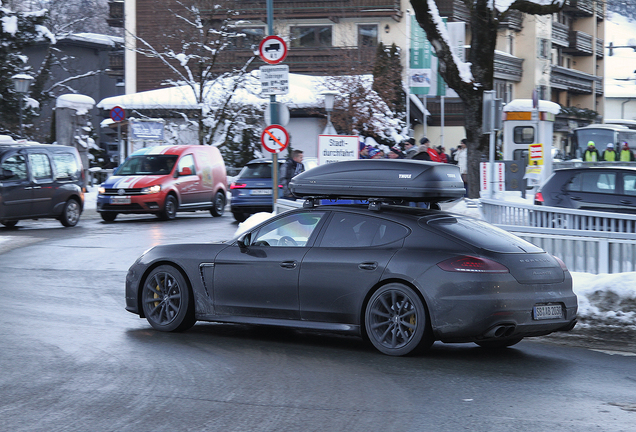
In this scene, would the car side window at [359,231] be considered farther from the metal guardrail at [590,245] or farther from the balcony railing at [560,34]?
the balcony railing at [560,34]

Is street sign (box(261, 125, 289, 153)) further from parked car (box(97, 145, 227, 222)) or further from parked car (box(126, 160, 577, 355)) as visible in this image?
parked car (box(126, 160, 577, 355))

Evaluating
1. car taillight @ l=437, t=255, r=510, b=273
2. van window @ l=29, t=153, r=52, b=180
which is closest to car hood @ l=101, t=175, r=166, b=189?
van window @ l=29, t=153, r=52, b=180

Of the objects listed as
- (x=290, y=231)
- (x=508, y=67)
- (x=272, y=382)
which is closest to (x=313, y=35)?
(x=508, y=67)

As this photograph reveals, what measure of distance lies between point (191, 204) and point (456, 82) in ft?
24.8

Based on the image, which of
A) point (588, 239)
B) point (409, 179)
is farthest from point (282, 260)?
point (588, 239)

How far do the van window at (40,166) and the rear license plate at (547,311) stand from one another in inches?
600

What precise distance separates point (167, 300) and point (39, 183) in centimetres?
1262

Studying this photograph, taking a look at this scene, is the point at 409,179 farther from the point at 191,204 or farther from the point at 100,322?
the point at 191,204

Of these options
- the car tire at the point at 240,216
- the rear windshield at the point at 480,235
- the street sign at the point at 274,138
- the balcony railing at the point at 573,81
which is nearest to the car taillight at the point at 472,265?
the rear windshield at the point at 480,235

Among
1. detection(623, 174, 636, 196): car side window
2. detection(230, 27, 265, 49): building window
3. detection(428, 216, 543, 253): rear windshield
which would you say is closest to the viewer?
detection(428, 216, 543, 253): rear windshield

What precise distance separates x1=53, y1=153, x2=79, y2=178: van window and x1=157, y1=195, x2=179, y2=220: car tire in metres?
2.47

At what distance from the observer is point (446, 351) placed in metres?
7.96

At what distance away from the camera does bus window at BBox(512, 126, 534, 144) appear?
31844 millimetres

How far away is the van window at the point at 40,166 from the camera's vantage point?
67.0 feet
